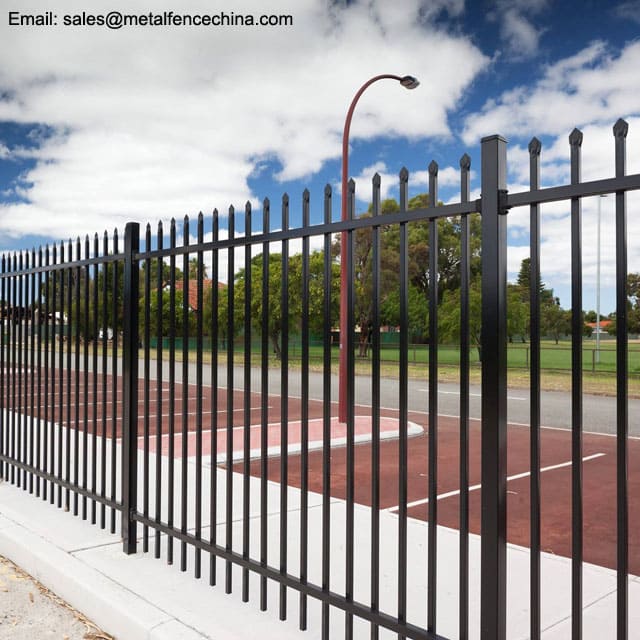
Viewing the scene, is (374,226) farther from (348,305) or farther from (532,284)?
(532,284)

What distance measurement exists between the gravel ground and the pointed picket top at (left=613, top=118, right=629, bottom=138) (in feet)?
12.4

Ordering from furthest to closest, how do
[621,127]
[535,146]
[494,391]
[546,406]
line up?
1. [546,406]
2. [494,391]
3. [535,146]
4. [621,127]

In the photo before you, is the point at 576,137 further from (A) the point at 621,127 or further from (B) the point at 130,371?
(B) the point at 130,371

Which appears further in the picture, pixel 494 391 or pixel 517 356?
pixel 517 356

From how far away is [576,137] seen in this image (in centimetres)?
244

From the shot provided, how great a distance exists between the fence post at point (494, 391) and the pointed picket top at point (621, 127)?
0.49 m

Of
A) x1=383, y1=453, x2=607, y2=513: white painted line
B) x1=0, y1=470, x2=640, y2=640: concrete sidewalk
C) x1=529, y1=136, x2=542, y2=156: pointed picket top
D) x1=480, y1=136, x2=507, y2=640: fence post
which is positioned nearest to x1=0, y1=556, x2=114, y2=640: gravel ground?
x1=0, y1=470, x2=640, y2=640: concrete sidewalk

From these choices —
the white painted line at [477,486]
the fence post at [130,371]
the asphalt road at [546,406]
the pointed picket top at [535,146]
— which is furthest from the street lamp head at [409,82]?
the pointed picket top at [535,146]

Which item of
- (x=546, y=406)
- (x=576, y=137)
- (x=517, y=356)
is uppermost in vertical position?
(x=576, y=137)

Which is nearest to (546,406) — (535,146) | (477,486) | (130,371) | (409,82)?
(409,82)

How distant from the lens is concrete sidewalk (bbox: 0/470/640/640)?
3.67 meters

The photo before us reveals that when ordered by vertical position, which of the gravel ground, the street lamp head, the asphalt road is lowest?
the asphalt road

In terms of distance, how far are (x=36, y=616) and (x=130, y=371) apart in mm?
1720

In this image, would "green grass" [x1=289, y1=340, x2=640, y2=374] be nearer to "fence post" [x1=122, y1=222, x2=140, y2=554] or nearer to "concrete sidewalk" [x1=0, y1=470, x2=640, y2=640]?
"concrete sidewalk" [x1=0, y1=470, x2=640, y2=640]
